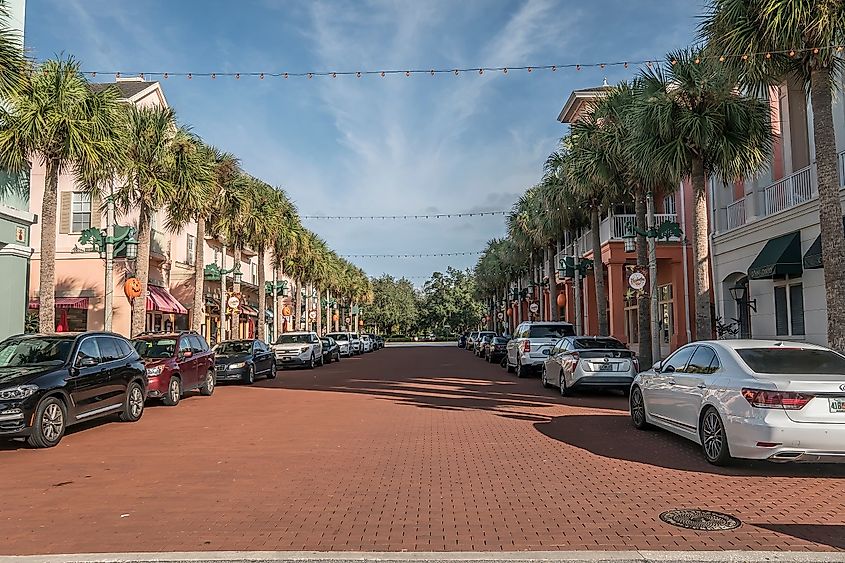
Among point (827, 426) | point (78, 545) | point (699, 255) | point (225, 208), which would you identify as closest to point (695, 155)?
point (699, 255)

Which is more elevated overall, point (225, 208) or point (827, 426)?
point (225, 208)

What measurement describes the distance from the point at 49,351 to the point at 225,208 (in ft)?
66.3

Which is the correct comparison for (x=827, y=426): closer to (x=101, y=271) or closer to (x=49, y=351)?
(x=49, y=351)

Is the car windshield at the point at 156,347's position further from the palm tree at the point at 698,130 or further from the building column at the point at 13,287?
the palm tree at the point at 698,130

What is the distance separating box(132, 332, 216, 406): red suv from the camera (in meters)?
16.1

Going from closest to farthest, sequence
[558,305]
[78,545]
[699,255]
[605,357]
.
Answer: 1. [78,545]
2. [605,357]
3. [699,255]
4. [558,305]

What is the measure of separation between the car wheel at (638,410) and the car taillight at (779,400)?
3.37 meters

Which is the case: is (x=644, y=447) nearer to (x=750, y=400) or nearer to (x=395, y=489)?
(x=750, y=400)

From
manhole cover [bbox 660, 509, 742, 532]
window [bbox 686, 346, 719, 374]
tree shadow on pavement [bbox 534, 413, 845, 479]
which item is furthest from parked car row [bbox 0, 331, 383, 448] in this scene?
window [bbox 686, 346, 719, 374]

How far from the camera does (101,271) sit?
3231 centimetres

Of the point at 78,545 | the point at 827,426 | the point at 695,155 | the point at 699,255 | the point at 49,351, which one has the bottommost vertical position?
the point at 78,545

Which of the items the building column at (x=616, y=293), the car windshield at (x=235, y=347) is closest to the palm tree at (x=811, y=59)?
the car windshield at (x=235, y=347)

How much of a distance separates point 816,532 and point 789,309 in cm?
1626

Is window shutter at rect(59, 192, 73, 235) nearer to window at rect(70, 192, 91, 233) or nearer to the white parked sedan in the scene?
window at rect(70, 192, 91, 233)
